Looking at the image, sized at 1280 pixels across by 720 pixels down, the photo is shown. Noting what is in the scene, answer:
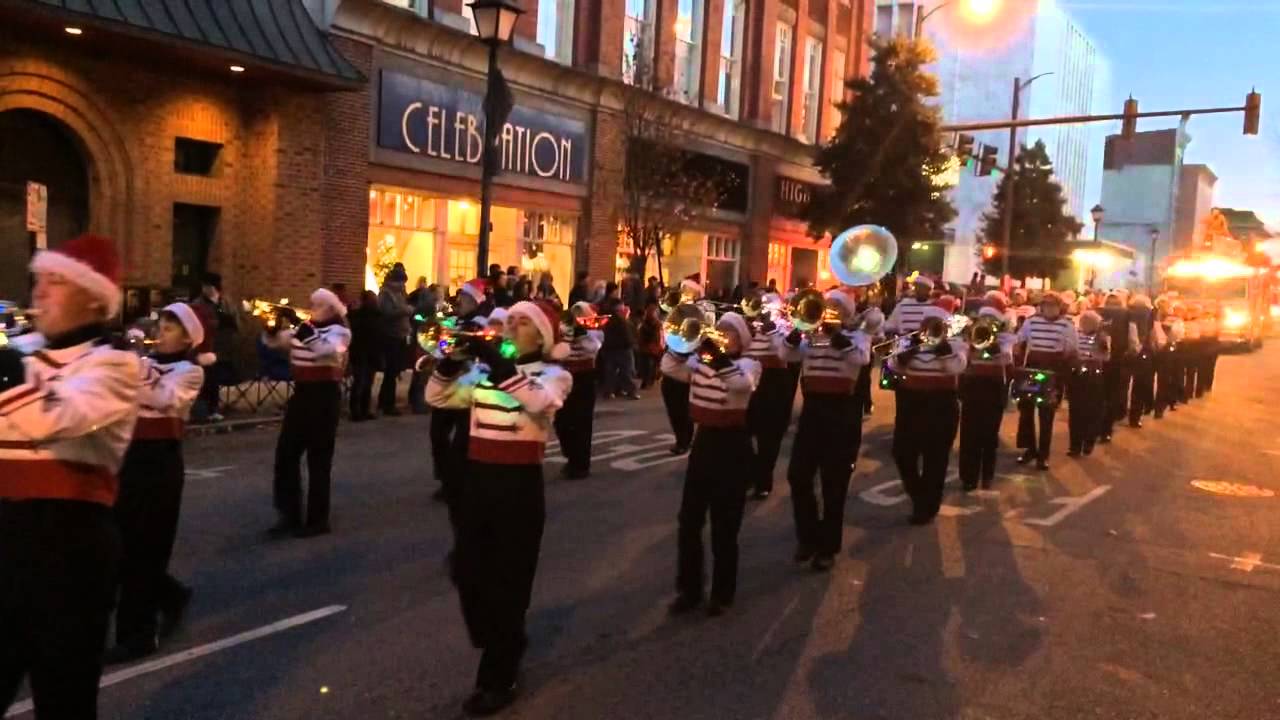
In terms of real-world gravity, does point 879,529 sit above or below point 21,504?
below

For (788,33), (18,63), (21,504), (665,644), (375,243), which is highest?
(788,33)

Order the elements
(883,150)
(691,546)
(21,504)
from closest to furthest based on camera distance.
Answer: (21,504) < (691,546) < (883,150)

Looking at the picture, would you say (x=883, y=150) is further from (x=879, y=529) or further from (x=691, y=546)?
(x=691, y=546)

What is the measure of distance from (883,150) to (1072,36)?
57805mm

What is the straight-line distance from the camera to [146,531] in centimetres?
560

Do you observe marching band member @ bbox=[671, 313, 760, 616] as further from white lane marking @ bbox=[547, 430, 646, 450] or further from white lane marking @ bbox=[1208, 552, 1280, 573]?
white lane marking @ bbox=[547, 430, 646, 450]

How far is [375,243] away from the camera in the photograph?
19.7 m

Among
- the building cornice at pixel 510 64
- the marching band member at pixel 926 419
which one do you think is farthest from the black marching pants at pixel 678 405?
the building cornice at pixel 510 64

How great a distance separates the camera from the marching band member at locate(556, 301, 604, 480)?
10.6 metres

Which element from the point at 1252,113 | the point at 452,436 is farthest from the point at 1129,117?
the point at 452,436

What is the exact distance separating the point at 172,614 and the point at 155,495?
663 millimetres

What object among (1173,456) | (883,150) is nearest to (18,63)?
(1173,456)

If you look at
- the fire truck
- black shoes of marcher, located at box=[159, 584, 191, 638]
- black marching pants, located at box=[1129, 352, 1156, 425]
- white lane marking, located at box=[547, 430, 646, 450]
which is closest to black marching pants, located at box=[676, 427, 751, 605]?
black shoes of marcher, located at box=[159, 584, 191, 638]

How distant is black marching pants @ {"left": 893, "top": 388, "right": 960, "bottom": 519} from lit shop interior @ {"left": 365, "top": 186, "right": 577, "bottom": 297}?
35.7ft
